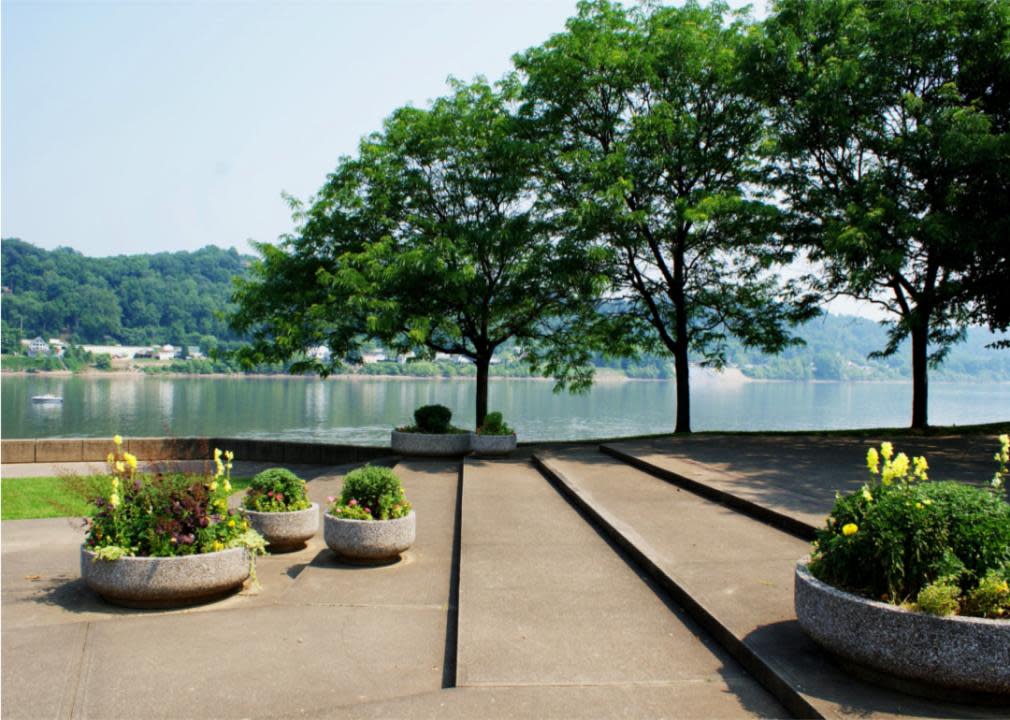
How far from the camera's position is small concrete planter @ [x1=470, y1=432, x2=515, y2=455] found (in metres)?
15.8

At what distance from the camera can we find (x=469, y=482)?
12117 millimetres

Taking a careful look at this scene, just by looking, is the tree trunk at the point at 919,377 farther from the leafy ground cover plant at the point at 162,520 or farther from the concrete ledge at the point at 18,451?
the concrete ledge at the point at 18,451

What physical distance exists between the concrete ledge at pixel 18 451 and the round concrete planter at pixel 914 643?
60.7 ft

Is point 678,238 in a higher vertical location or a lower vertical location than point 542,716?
higher

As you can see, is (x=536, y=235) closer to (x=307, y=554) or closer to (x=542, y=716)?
(x=307, y=554)

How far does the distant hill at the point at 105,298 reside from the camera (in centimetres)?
11319

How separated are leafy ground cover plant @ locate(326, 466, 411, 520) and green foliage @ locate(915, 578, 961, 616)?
5.06m

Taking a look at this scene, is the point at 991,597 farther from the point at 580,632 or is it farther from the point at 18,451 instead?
the point at 18,451

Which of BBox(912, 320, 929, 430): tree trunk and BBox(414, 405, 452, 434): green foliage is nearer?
BBox(414, 405, 452, 434): green foliage

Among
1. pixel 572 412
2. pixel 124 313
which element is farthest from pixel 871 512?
pixel 124 313

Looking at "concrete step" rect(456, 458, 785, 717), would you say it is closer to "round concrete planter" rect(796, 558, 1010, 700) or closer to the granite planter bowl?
"round concrete planter" rect(796, 558, 1010, 700)

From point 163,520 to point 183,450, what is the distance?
42.3 ft

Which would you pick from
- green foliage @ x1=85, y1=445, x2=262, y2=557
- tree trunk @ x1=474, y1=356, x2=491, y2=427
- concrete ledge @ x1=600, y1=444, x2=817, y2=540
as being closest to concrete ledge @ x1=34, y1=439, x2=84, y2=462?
tree trunk @ x1=474, y1=356, x2=491, y2=427

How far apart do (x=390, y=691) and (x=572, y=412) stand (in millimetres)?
55925
